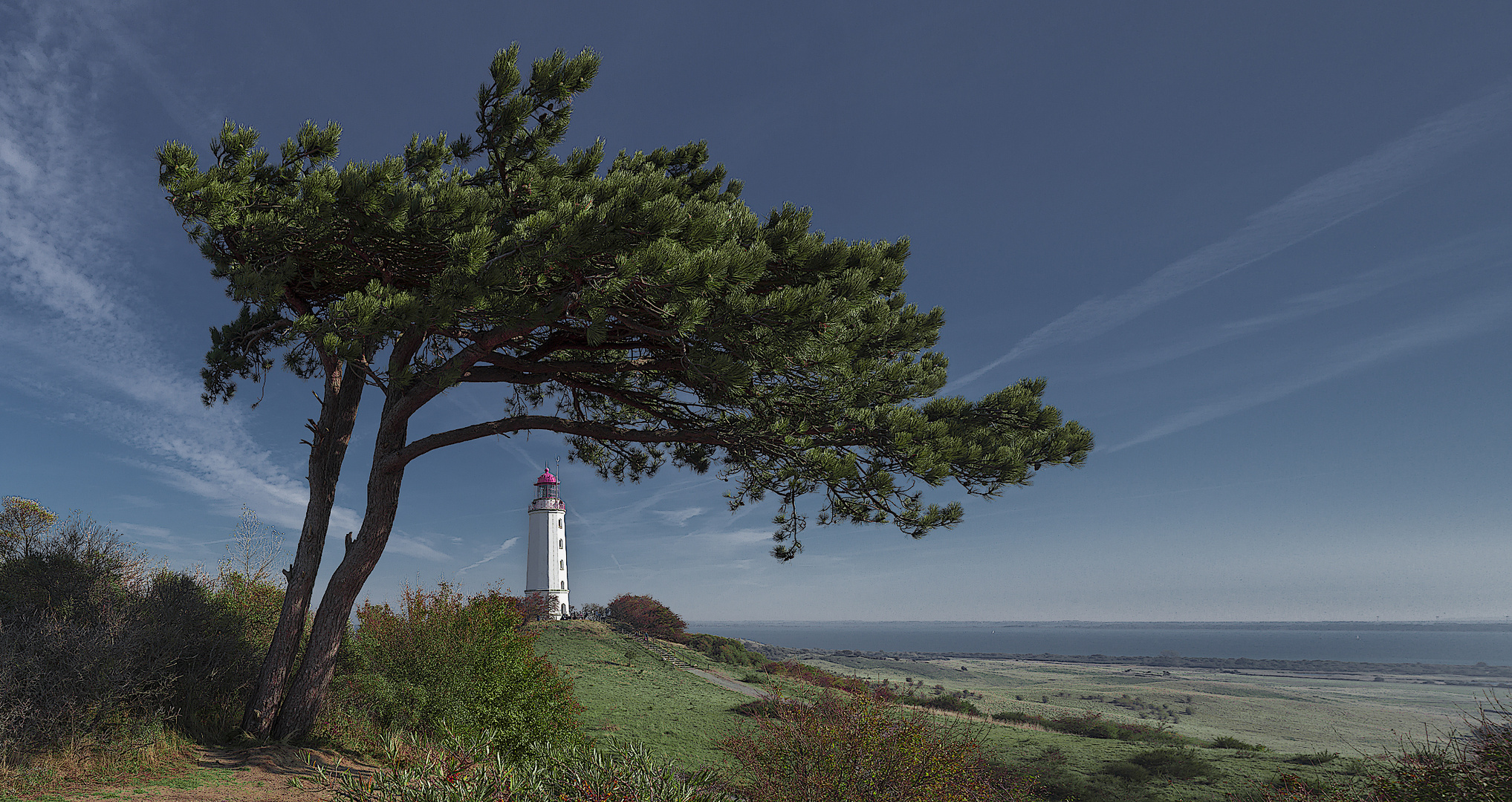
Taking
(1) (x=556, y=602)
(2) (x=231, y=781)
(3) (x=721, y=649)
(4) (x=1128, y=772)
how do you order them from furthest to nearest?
(3) (x=721, y=649) → (1) (x=556, y=602) → (4) (x=1128, y=772) → (2) (x=231, y=781)

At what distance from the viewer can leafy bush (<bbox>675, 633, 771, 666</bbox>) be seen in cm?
3694

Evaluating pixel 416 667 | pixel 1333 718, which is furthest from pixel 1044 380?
pixel 1333 718

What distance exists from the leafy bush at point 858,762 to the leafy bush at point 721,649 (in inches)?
1217

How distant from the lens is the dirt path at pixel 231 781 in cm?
677

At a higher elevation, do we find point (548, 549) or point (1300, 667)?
point (548, 549)

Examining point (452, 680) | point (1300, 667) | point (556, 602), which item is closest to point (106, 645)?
point (452, 680)

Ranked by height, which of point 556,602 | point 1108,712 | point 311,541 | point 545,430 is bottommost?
point 1108,712

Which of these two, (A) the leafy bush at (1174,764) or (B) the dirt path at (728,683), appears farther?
(B) the dirt path at (728,683)

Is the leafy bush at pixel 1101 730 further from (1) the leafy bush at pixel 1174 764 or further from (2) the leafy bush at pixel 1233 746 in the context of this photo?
(1) the leafy bush at pixel 1174 764

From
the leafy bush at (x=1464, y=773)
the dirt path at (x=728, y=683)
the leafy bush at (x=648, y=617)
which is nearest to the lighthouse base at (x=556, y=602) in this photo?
the leafy bush at (x=648, y=617)

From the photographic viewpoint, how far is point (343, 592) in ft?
31.0

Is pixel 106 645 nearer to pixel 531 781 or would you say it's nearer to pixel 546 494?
pixel 531 781

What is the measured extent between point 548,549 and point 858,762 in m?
32.1

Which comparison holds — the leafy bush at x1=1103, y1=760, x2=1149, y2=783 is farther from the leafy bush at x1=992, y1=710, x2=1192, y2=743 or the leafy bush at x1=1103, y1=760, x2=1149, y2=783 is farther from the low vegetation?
the leafy bush at x1=992, y1=710, x2=1192, y2=743
